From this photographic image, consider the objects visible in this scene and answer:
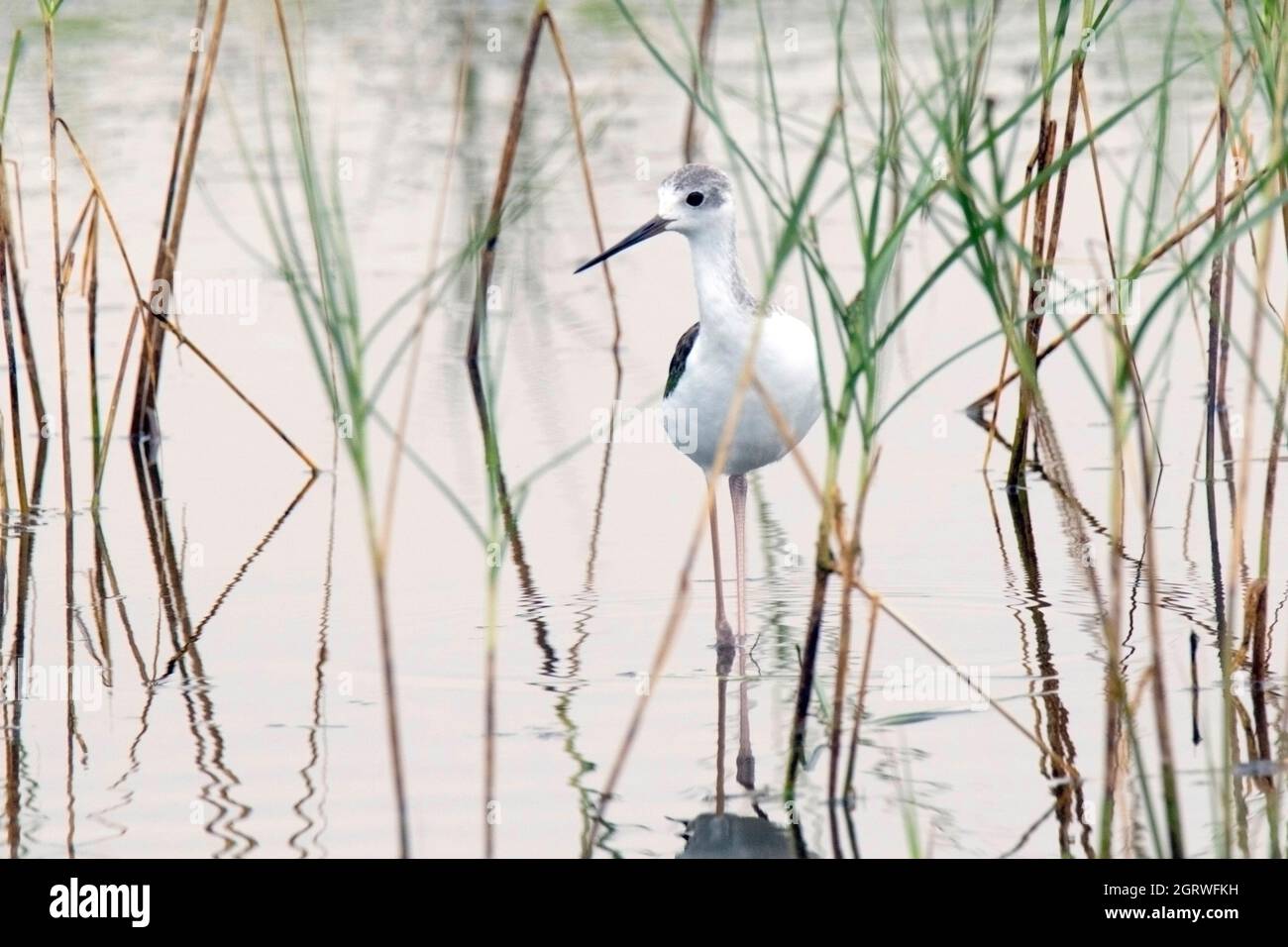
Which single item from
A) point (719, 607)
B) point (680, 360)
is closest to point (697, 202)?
point (680, 360)

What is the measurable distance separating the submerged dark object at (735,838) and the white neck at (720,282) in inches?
65.8

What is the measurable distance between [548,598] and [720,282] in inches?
46.6

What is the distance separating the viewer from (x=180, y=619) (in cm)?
603

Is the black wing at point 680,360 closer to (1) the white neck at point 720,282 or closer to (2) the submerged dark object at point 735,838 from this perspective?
(1) the white neck at point 720,282

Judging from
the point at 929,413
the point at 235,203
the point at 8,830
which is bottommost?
the point at 8,830

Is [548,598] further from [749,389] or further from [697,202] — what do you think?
[697,202]

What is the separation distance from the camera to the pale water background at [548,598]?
4.53m

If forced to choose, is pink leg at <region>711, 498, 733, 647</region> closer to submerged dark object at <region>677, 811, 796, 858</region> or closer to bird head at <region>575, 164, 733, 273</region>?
bird head at <region>575, 164, 733, 273</region>

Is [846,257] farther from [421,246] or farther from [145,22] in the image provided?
[145,22]

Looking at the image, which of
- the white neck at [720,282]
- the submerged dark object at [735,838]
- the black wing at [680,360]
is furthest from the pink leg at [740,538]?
the submerged dark object at [735,838]

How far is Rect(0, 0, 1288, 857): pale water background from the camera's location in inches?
178

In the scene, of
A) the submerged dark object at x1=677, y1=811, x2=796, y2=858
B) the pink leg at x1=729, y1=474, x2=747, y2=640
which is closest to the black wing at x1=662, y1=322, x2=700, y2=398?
the pink leg at x1=729, y1=474, x2=747, y2=640
